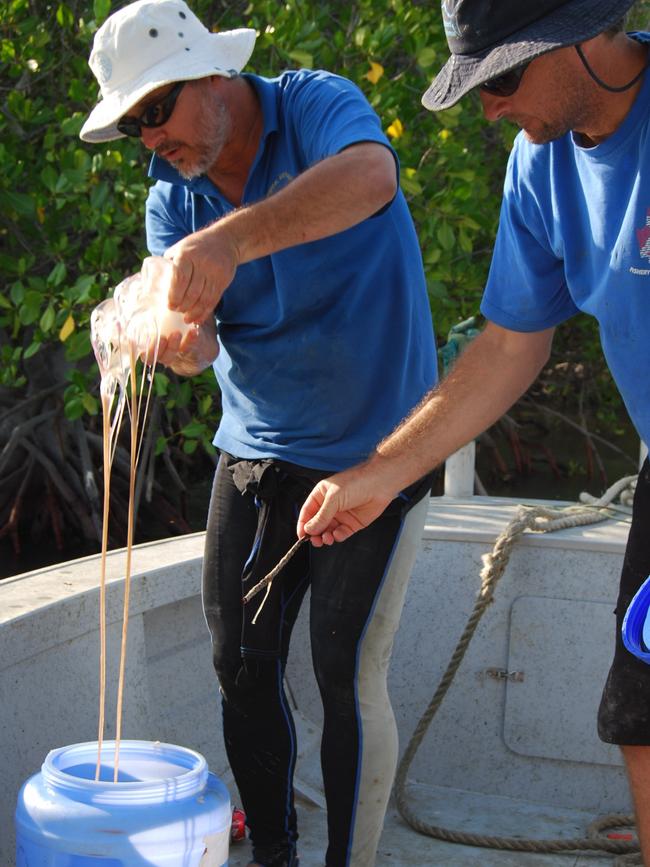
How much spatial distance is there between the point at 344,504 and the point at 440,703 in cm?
150

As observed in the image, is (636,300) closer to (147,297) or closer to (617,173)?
(617,173)

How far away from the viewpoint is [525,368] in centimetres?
246

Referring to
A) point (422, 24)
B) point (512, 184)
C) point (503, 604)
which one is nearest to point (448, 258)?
point (422, 24)

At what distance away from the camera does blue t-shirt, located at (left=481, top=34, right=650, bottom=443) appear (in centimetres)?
207

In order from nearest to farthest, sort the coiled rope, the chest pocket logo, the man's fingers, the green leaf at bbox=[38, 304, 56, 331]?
the man's fingers, the chest pocket logo, the coiled rope, the green leaf at bbox=[38, 304, 56, 331]

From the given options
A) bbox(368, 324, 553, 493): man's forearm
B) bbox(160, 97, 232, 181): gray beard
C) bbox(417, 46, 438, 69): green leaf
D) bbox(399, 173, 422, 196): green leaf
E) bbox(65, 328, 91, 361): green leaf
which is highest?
bbox(160, 97, 232, 181): gray beard

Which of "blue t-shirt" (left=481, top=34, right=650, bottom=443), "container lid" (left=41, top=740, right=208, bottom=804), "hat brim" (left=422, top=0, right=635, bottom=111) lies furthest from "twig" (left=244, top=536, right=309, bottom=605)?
"hat brim" (left=422, top=0, right=635, bottom=111)

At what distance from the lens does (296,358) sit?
108 inches

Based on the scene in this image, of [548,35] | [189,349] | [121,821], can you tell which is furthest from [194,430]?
[548,35]

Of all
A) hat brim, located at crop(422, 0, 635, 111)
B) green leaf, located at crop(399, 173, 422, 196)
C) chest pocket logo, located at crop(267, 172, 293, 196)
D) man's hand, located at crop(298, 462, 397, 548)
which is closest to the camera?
hat brim, located at crop(422, 0, 635, 111)

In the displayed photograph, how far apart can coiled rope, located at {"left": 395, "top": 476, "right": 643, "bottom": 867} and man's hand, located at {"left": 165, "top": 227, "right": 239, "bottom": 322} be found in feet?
5.23

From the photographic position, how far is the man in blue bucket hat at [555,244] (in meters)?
1.99

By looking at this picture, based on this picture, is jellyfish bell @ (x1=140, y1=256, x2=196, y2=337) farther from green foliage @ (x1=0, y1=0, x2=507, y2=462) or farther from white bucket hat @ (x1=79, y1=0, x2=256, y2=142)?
green foliage @ (x1=0, y1=0, x2=507, y2=462)

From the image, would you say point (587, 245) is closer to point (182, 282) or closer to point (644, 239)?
point (644, 239)
